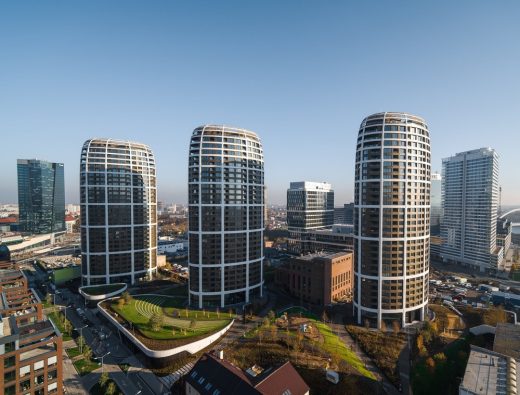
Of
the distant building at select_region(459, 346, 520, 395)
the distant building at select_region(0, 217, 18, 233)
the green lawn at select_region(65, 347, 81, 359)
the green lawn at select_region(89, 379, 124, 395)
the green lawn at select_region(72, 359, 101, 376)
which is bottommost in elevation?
the green lawn at select_region(65, 347, 81, 359)

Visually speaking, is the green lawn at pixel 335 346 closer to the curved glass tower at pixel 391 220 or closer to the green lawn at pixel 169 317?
the curved glass tower at pixel 391 220

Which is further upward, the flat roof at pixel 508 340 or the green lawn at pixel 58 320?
the flat roof at pixel 508 340

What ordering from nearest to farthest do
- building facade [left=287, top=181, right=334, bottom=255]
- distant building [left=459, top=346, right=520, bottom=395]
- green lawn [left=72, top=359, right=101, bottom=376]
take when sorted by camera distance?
distant building [left=459, top=346, right=520, bottom=395] → green lawn [left=72, top=359, right=101, bottom=376] → building facade [left=287, top=181, right=334, bottom=255]

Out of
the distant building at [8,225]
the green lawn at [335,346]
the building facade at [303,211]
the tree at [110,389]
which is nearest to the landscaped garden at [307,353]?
the green lawn at [335,346]

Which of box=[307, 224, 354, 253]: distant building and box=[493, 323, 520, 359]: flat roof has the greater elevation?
box=[307, 224, 354, 253]: distant building

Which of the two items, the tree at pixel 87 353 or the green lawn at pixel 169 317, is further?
the green lawn at pixel 169 317

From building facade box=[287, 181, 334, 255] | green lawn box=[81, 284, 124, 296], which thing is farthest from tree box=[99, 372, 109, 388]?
building facade box=[287, 181, 334, 255]

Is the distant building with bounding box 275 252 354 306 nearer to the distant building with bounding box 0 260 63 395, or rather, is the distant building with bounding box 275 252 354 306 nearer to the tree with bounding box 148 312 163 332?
the tree with bounding box 148 312 163 332
